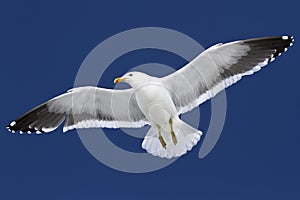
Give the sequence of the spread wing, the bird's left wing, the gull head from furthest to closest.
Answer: the bird's left wing < the gull head < the spread wing

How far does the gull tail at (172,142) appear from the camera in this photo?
815 centimetres

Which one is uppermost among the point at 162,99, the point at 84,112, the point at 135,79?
the point at 135,79

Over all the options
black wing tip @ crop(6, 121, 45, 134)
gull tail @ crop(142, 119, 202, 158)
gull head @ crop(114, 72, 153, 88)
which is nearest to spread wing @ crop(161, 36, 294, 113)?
gull head @ crop(114, 72, 153, 88)

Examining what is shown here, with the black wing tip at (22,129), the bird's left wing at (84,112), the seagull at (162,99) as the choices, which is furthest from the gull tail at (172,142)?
the black wing tip at (22,129)

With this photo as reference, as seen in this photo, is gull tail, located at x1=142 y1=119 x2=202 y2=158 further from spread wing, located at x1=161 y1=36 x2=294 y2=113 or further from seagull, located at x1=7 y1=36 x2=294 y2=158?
spread wing, located at x1=161 y1=36 x2=294 y2=113

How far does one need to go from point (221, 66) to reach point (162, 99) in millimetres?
662

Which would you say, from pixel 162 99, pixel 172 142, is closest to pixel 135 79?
pixel 162 99

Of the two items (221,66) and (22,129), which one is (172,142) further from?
(22,129)

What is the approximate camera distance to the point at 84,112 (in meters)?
8.58

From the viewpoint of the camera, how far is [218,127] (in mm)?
8289

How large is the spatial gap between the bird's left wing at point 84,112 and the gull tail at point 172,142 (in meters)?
0.34

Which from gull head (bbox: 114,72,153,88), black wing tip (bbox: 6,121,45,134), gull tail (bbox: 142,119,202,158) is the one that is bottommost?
gull tail (bbox: 142,119,202,158)

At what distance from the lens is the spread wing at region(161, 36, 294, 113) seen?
7.90 m

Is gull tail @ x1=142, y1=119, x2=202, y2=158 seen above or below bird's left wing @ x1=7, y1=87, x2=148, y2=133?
below
